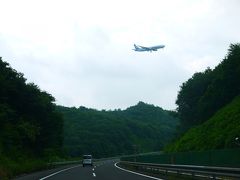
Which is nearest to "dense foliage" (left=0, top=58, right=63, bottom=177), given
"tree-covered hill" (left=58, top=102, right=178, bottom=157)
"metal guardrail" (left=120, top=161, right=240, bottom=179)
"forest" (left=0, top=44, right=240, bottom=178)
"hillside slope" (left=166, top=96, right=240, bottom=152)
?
"forest" (left=0, top=44, right=240, bottom=178)

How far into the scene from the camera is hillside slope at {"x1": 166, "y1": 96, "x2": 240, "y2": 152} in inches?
1965

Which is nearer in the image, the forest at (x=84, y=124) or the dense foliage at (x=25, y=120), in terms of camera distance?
the forest at (x=84, y=124)

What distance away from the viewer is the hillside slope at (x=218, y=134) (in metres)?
49.9

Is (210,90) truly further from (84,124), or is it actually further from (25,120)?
(84,124)

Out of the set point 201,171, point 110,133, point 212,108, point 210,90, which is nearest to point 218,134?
point 210,90

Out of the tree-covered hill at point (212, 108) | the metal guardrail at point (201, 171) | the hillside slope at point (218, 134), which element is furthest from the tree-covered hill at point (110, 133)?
the metal guardrail at point (201, 171)

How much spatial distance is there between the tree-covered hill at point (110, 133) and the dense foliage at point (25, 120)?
141 feet

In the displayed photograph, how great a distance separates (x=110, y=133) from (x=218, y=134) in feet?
312

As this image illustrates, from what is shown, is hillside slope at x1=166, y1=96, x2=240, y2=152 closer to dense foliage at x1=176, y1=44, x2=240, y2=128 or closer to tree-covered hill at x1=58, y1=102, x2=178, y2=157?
dense foliage at x1=176, y1=44, x2=240, y2=128

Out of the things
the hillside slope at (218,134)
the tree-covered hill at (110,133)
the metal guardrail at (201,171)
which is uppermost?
the tree-covered hill at (110,133)

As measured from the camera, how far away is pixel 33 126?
63969 millimetres

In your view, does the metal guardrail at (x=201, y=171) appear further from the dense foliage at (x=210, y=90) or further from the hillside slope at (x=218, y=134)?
the dense foliage at (x=210, y=90)

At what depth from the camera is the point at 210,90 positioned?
8862 centimetres

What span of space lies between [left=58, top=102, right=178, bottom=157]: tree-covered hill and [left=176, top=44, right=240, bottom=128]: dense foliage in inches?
590
